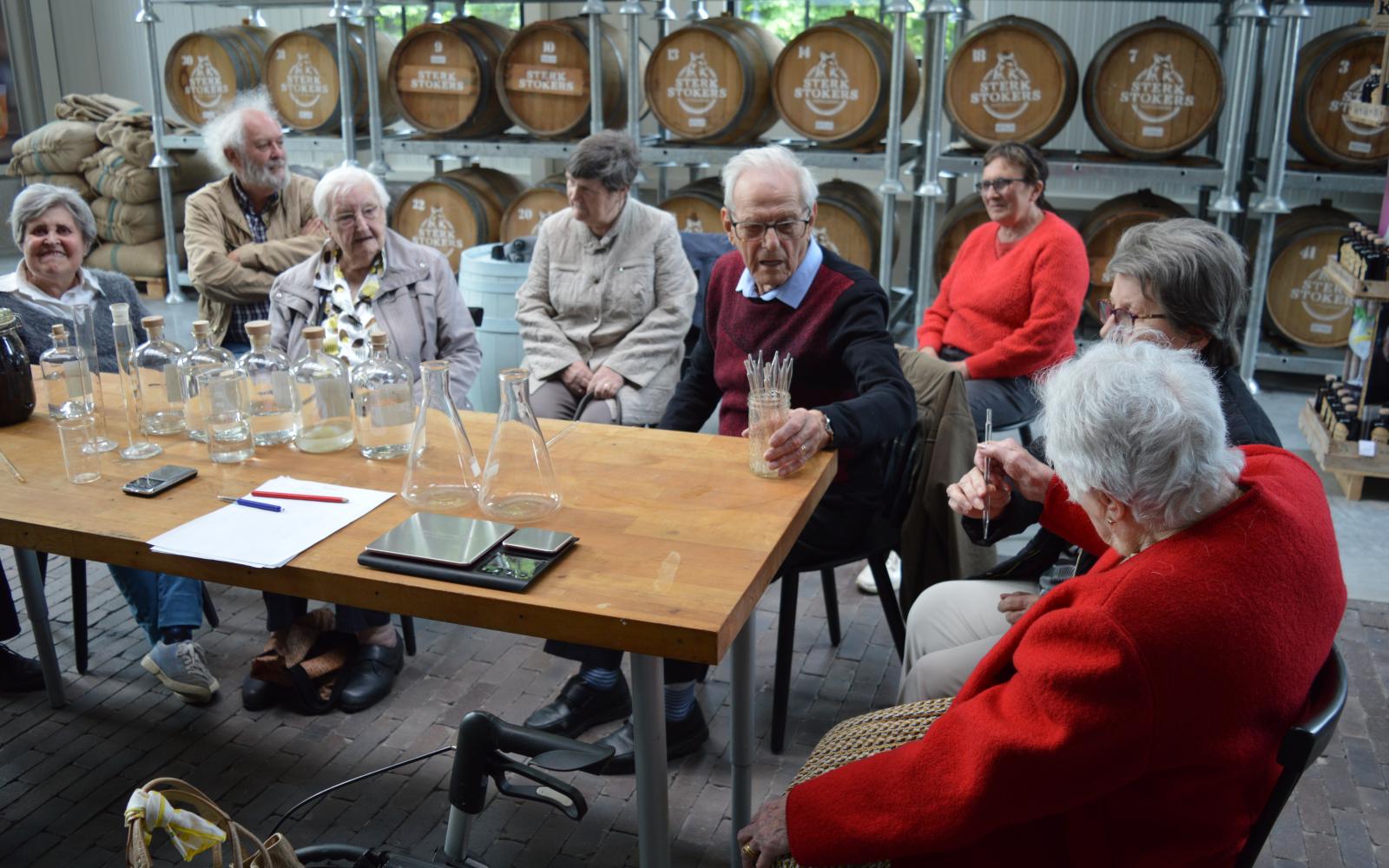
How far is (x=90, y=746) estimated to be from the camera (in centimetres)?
288

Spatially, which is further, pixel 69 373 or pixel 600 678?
pixel 600 678

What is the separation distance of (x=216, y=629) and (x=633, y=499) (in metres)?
1.95

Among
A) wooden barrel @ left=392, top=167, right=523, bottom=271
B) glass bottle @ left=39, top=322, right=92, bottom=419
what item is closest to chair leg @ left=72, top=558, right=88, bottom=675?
glass bottle @ left=39, top=322, right=92, bottom=419

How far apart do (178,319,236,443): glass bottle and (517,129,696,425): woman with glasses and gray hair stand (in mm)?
1397

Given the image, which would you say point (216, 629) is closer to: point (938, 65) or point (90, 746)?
point (90, 746)

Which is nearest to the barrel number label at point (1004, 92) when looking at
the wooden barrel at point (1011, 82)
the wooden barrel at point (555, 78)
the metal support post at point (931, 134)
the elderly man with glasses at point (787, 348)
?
the wooden barrel at point (1011, 82)

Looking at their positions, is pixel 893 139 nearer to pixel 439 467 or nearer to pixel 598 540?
pixel 439 467

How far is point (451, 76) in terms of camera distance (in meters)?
6.09

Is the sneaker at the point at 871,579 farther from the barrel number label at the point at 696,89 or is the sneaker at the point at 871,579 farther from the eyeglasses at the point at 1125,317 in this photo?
the barrel number label at the point at 696,89

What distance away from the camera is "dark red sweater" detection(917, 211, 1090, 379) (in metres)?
3.94

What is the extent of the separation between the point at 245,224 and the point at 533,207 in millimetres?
2069

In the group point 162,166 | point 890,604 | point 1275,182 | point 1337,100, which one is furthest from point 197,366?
point 162,166

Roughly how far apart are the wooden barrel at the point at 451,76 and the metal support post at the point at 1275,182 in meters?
3.71

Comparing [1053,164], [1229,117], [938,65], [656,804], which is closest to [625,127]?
[938,65]
